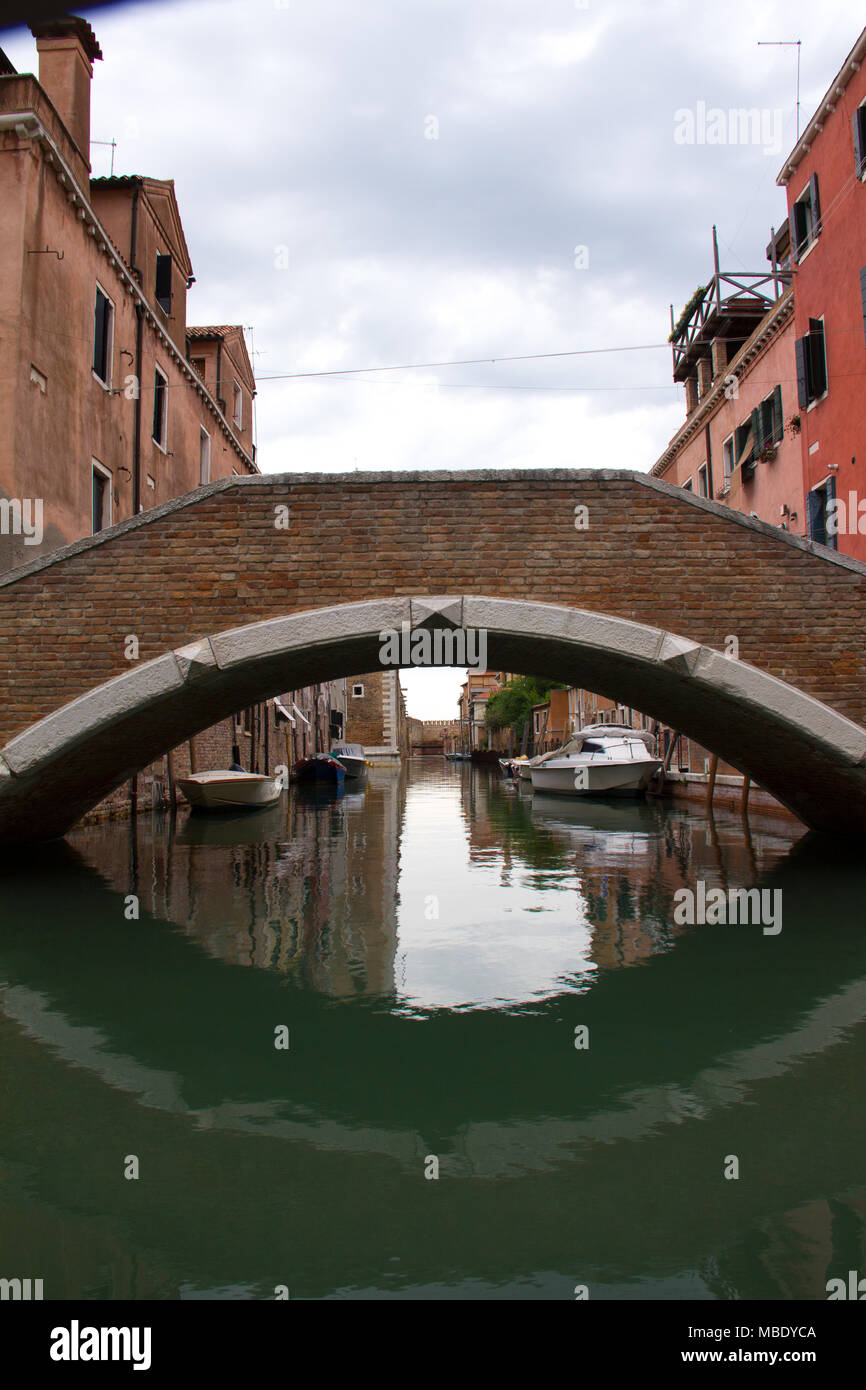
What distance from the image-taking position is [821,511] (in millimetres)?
13391

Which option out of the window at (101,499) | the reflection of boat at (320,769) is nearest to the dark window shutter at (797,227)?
the window at (101,499)

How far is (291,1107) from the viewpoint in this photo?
3.62 metres

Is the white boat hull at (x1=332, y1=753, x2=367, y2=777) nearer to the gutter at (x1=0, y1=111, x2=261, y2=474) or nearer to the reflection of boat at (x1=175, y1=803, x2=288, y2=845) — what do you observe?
the reflection of boat at (x1=175, y1=803, x2=288, y2=845)

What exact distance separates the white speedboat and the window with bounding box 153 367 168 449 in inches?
392

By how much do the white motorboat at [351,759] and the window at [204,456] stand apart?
37.2ft

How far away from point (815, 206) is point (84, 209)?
9.26 m

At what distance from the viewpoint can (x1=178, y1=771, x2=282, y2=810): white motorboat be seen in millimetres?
15492

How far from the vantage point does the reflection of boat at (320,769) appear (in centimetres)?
2570

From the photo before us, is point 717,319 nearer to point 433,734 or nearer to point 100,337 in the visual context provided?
point 100,337

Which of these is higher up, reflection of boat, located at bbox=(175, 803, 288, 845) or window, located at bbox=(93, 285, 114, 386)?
window, located at bbox=(93, 285, 114, 386)

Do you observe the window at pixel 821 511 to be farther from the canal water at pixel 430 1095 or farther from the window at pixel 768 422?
the canal water at pixel 430 1095

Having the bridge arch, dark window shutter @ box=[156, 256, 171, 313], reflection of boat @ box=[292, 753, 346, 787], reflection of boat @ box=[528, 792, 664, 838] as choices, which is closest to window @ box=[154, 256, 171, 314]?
dark window shutter @ box=[156, 256, 171, 313]

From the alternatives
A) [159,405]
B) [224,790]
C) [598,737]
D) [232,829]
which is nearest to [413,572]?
[232,829]
